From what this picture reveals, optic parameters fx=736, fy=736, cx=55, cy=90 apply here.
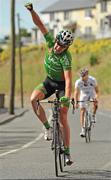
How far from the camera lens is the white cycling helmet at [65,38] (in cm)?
1119

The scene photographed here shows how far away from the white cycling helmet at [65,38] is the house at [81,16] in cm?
8891

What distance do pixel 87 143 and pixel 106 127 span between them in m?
6.55

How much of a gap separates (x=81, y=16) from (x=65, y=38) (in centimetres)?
11115

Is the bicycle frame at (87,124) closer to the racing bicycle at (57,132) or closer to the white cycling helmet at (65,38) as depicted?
the racing bicycle at (57,132)

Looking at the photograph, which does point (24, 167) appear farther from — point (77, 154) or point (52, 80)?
point (77, 154)

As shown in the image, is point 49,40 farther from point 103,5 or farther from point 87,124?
point 103,5

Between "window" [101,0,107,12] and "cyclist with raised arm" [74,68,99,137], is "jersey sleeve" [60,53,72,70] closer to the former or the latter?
"cyclist with raised arm" [74,68,99,137]

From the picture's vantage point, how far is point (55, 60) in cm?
1123

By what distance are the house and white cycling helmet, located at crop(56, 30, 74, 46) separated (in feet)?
292

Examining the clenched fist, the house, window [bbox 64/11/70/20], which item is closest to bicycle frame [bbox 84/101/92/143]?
the clenched fist

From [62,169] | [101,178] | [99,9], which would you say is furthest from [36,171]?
[99,9]

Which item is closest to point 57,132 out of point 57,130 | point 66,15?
point 57,130

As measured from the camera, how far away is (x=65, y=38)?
11203 mm

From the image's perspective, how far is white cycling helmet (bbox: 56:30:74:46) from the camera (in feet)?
36.7
